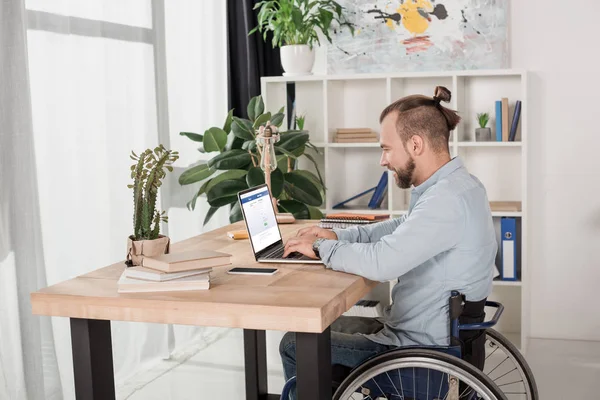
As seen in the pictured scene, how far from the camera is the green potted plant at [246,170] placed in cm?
399

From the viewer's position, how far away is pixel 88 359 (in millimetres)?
2162

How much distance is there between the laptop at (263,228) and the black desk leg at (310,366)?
444 mm

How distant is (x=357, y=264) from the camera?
2.26 meters

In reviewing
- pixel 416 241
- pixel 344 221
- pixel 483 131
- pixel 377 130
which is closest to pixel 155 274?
pixel 416 241

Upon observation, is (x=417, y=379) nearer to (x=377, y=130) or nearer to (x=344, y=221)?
(x=344, y=221)

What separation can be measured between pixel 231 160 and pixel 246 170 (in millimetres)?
159

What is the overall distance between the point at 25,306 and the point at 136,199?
1.03 m

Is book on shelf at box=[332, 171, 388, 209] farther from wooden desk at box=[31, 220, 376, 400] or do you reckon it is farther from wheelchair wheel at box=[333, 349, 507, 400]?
wheelchair wheel at box=[333, 349, 507, 400]

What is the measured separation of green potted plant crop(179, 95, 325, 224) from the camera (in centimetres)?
399

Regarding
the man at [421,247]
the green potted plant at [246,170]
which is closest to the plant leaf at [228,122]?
the green potted plant at [246,170]

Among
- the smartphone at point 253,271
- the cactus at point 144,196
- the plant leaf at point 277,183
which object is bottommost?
the smartphone at point 253,271

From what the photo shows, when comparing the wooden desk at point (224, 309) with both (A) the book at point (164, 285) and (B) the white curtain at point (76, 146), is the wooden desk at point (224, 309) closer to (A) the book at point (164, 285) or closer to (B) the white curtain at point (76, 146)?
(A) the book at point (164, 285)

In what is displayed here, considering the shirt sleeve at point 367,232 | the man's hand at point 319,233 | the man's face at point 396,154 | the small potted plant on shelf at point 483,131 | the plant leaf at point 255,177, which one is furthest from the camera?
the small potted plant on shelf at point 483,131

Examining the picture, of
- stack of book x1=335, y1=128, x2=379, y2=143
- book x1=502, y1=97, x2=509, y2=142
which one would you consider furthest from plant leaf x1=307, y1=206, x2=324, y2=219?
book x1=502, y1=97, x2=509, y2=142
